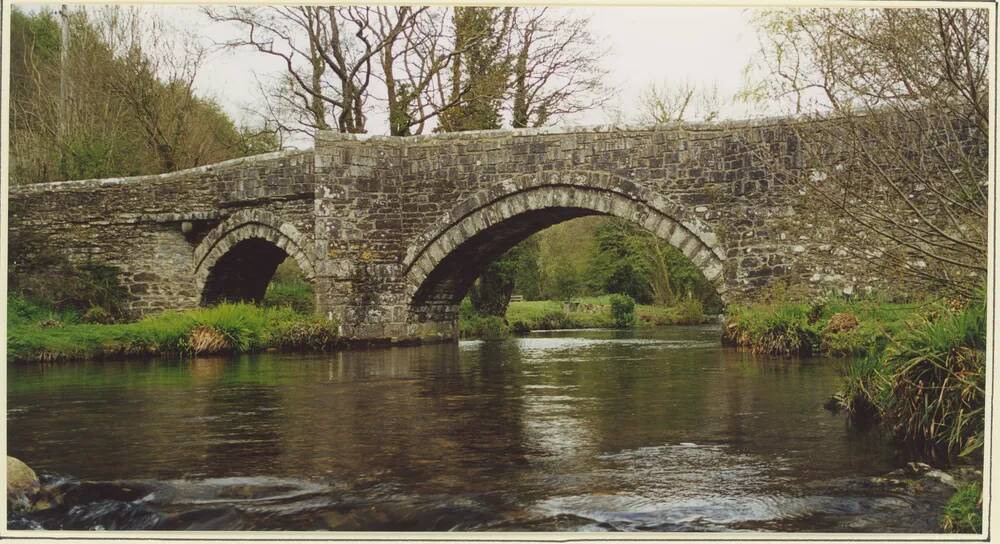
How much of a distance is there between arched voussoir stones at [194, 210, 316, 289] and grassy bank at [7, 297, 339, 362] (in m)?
1.16

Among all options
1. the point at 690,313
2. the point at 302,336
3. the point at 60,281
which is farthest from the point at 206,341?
the point at 690,313

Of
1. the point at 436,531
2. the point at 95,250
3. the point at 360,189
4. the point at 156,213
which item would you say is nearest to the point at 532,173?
the point at 360,189

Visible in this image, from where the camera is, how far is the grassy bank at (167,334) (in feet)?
40.7

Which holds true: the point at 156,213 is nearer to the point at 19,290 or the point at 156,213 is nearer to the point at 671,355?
the point at 19,290

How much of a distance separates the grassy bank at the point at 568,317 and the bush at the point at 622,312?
14cm

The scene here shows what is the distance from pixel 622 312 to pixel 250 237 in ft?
46.0

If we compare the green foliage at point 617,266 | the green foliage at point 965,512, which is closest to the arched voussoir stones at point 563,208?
the green foliage at point 965,512

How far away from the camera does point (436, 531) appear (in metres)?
3.61

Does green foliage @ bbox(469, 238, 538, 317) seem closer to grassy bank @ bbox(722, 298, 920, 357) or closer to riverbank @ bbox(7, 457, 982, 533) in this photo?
grassy bank @ bbox(722, 298, 920, 357)

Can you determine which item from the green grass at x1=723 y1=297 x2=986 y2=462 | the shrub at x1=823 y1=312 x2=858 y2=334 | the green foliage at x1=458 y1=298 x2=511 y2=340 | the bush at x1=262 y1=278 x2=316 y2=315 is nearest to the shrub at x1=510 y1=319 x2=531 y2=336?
the green foliage at x1=458 y1=298 x2=511 y2=340

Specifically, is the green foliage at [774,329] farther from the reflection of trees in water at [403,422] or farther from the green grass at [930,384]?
the green grass at [930,384]

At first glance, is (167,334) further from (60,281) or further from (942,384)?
(942,384)

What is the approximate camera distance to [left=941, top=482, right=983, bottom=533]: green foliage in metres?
3.40

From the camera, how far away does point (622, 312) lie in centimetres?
2714
